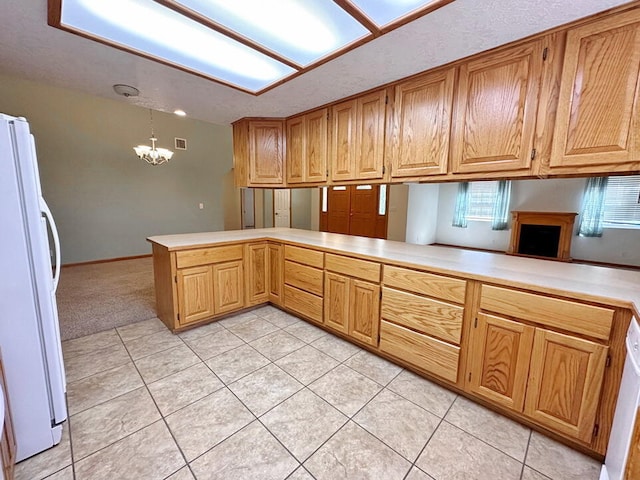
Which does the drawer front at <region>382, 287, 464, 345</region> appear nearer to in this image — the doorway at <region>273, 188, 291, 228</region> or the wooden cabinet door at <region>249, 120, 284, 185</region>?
the wooden cabinet door at <region>249, 120, 284, 185</region>

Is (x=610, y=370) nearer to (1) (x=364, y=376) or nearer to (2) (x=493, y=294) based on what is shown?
(2) (x=493, y=294)

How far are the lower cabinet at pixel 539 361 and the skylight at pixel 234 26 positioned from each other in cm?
159

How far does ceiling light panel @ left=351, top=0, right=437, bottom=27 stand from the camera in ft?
4.07

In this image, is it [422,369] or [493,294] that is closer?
[493,294]

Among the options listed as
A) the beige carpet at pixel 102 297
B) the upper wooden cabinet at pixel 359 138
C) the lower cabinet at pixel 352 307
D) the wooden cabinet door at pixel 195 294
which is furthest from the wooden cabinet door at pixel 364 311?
the beige carpet at pixel 102 297

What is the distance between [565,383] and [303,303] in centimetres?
195

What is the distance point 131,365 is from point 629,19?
11.8 ft

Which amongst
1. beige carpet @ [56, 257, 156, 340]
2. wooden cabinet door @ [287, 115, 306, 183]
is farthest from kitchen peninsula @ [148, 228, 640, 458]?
wooden cabinet door @ [287, 115, 306, 183]

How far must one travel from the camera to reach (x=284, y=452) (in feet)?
4.30

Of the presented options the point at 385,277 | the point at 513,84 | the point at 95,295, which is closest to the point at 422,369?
the point at 385,277

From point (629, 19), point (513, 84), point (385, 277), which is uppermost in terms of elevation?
point (629, 19)

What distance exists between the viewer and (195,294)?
2.48 meters

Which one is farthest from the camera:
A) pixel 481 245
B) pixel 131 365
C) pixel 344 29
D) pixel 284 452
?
pixel 481 245

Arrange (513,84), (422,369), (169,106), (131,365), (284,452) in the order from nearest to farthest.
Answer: (284,452) → (513,84) → (422,369) → (131,365) → (169,106)
